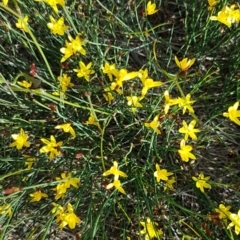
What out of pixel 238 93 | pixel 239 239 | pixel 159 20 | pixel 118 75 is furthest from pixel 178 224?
pixel 159 20

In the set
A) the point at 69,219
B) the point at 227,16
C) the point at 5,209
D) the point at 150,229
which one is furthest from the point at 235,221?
the point at 5,209

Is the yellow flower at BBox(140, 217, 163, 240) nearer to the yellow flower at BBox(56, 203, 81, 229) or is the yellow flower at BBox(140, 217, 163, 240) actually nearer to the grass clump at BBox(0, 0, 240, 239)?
the grass clump at BBox(0, 0, 240, 239)

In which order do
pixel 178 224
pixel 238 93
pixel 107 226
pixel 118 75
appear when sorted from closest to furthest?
pixel 118 75, pixel 238 93, pixel 178 224, pixel 107 226

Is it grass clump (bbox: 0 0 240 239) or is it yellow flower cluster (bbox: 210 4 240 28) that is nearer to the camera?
yellow flower cluster (bbox: 210 4 240 28)

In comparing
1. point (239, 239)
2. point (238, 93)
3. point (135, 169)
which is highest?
point (238, 93)

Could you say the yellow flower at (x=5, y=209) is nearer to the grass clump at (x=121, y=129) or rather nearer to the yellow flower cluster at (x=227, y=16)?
the grass clump at (x=121, y=129)

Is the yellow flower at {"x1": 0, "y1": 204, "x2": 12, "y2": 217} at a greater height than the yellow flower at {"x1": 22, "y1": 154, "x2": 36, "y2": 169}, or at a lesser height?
lesser

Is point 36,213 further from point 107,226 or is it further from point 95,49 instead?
point 95,49

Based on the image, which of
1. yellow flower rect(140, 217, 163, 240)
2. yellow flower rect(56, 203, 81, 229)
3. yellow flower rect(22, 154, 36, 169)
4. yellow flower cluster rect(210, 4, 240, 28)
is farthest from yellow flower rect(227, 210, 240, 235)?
yellow flower rect(22, 154, 36, 169)

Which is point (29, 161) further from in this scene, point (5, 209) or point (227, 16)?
point (227, 16)

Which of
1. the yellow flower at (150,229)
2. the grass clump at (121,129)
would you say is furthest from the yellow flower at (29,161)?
the yellow flower at (150,229)
